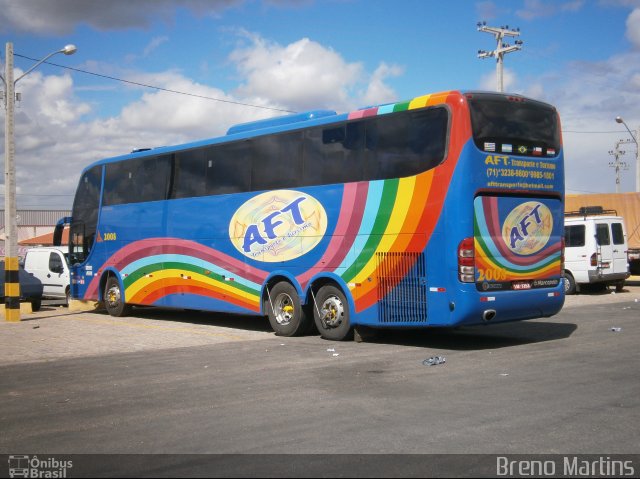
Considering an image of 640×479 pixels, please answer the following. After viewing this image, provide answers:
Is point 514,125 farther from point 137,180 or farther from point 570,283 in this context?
point 570,283

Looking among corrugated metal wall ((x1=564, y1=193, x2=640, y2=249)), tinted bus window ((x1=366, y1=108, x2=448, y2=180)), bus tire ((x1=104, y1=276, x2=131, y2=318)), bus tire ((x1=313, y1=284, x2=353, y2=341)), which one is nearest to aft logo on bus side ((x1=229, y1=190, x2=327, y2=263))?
bus tire ((x1=313, y1=284, x2=353, y2=341))

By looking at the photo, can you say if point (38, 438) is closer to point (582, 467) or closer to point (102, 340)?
point (582, 467)

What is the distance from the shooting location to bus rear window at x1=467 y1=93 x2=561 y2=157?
462 inches

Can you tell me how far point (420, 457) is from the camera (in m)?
5.77

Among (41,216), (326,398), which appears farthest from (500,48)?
(41,216)

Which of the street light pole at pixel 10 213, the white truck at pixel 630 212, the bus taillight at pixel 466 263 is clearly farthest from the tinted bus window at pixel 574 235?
the street light pole at pixel 10 213

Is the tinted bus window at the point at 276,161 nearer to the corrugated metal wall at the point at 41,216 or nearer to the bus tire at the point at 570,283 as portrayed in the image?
the bus tire at the point at 570,283

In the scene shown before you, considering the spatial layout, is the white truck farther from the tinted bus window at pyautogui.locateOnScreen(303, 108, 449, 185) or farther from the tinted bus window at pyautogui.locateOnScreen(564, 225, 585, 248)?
the tinted bus window at pyautogui.locateOnScreen(303, 108, 449, 185)

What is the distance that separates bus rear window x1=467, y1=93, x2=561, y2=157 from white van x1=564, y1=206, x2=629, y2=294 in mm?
11720

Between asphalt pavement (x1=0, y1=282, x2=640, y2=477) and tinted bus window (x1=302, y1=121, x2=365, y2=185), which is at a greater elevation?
tinted bus window (x1=302, y1=121, x2=365, y2=185)

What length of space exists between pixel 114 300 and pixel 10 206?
3.67 metres

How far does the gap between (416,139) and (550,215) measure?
2831mm

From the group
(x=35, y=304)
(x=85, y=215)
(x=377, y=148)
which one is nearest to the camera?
(x=377, y=148)

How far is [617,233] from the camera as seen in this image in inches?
957
